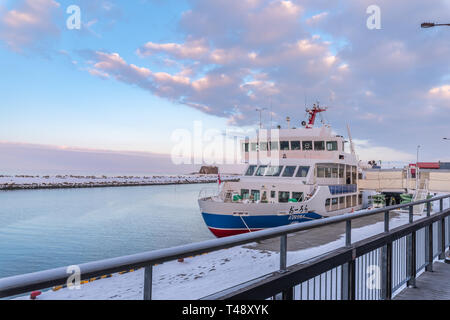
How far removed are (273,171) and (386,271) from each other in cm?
1823

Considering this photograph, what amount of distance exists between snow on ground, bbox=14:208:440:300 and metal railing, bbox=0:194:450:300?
200 millimetres

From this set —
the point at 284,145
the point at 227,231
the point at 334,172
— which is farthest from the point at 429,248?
the point at 284,145

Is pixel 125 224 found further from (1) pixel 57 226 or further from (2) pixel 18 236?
(2) pixel 18 236

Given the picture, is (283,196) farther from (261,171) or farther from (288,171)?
(261,171)

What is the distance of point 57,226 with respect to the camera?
34.2m

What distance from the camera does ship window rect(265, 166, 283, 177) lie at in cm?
2310

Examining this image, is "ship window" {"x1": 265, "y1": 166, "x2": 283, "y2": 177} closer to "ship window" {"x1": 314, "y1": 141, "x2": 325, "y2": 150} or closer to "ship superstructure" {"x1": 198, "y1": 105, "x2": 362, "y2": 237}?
"ship superstructure" {"x1": 198, "y1": 105, "x2": 362, "y2": 237}

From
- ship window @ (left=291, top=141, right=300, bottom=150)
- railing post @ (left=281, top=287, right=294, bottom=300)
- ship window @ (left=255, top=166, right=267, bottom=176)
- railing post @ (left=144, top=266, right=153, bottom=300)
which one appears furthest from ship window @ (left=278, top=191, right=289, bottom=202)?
railing post @ (left=144, top=266, right=153, bottom=300)

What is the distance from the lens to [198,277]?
8453mm

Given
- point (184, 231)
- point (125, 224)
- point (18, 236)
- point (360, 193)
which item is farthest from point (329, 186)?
point (18, 236)

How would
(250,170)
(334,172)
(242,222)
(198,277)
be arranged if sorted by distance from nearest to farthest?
(198,277) → (242,222) → (334,172) → (250,170)

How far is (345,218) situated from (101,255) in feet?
71.7
